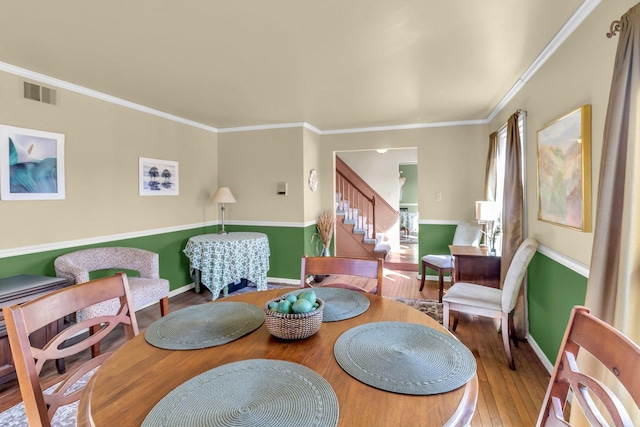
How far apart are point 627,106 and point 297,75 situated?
7.38 feet

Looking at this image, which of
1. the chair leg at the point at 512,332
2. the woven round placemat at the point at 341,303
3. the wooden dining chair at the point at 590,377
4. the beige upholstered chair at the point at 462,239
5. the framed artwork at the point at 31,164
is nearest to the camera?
the wooden dining chair at the point at 590,377

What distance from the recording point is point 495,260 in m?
3.15

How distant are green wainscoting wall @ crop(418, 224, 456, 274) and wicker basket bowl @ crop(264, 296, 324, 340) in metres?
3.94

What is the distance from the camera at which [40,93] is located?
108 inches

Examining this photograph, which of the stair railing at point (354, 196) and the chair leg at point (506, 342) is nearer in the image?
the chair leg at point (506, 342)

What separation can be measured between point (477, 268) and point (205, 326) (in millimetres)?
2835

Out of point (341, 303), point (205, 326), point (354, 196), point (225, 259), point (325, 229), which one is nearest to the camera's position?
point (205, 326)

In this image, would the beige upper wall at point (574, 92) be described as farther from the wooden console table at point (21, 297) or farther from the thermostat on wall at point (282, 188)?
the wooden console table at point (21, 297)

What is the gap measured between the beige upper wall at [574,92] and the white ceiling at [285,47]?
15 cm

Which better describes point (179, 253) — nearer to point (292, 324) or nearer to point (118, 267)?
point (118, 267)

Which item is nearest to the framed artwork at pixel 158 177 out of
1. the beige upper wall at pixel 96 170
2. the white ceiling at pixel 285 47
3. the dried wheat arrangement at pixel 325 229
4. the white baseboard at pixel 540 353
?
the beige upper wall at pixel 96 170

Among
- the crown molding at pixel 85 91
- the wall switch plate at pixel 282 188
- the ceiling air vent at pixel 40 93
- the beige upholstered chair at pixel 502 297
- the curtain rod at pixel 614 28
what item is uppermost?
the crown molding at pixel 85 91

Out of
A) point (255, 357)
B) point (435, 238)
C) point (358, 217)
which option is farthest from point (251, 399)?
point (358, 217)

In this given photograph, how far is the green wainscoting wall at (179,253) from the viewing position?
8.91 ft
